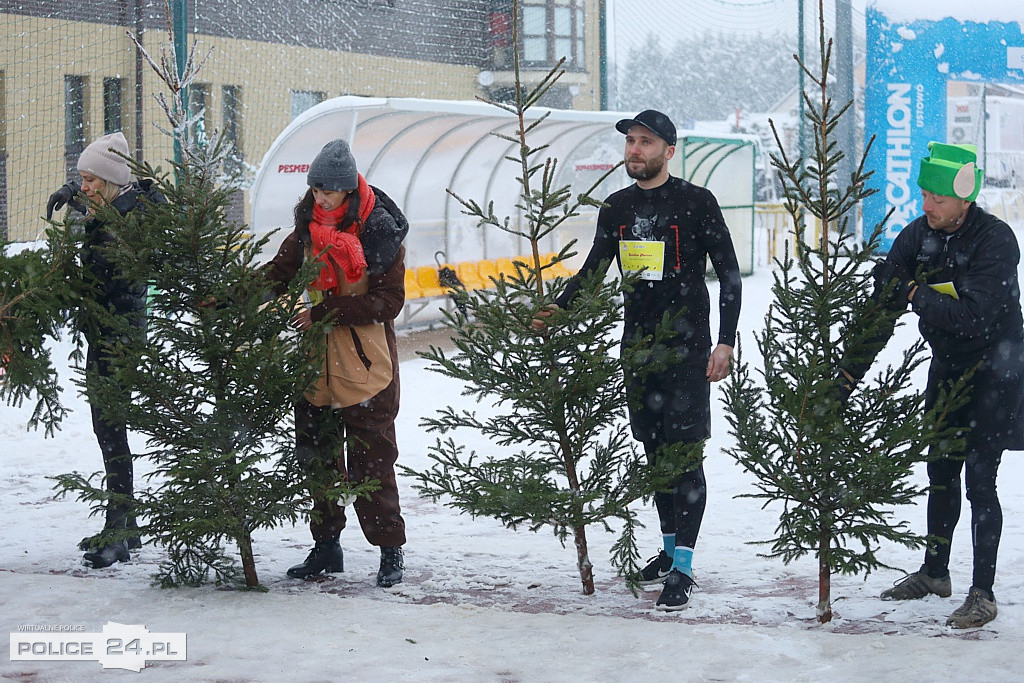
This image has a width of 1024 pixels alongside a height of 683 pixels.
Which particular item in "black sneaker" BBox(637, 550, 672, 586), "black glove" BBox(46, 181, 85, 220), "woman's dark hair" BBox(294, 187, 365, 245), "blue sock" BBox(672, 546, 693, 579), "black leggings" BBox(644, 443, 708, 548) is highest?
"black glove" BBox(46, 181, 85, 220)

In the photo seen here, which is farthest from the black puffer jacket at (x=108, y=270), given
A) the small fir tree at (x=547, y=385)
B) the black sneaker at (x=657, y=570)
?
the black sneaker at (x=657, y=570)

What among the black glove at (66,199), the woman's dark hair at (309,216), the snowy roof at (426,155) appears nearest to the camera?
the woman's dark hair at (309,216)

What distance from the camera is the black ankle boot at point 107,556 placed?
5066mm

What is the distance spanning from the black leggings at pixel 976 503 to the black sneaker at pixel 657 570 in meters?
1.02

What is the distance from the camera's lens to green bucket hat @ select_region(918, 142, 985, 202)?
13.6 ft

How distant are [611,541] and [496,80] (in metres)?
21.9

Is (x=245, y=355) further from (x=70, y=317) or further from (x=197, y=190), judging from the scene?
(x=70, y=317)

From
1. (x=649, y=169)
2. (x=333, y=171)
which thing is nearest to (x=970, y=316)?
(x=649, y=169)

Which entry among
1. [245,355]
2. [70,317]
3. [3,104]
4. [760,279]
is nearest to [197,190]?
[245,355]

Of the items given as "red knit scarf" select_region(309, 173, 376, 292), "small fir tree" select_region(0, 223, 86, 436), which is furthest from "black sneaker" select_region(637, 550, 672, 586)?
"small fir tree" select_region(0, 223, 86, 436)

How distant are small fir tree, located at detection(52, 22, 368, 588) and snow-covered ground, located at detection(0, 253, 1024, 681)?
1.19 feet

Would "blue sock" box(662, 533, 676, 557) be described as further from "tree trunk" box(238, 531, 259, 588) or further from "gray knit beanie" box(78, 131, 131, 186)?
"gray knit beanie" box(78, 131, 131, 186)

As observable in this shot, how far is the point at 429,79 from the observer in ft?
78.6

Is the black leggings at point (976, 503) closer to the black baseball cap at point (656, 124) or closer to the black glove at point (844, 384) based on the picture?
the black glove at point (844, 384)
